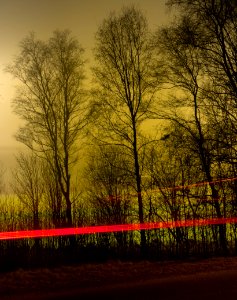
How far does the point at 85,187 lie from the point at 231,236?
1260 cm

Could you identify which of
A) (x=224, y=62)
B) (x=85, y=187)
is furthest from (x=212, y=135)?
(x=85, y=187)

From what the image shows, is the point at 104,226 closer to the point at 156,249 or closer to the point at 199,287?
the point at 156,249

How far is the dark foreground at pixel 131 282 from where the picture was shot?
28.1 feet

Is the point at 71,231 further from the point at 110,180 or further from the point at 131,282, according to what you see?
the point at 110,180

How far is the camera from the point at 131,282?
977 centimetres

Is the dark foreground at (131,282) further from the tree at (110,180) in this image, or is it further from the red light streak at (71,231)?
the tree at (110,180)

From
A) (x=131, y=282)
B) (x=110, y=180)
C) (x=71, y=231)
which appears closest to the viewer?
(x=131, y=282)

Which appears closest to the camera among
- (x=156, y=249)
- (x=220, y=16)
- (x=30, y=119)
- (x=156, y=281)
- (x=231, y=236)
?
(x=156, y=281)

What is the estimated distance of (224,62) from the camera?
22.4m

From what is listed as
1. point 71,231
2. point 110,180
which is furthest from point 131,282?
point 110,180

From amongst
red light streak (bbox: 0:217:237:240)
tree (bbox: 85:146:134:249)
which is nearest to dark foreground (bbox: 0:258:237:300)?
red light streak (bbox: 0:217:237:240)

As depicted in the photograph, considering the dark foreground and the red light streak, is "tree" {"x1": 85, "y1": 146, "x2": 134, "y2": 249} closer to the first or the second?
the red light streak

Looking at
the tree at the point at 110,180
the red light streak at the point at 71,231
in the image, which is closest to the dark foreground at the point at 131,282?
the red light streak at the point at 71,231

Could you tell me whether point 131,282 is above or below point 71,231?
below
